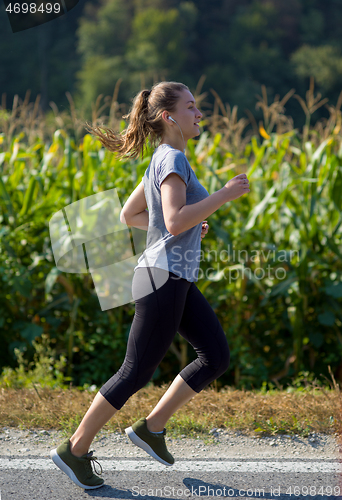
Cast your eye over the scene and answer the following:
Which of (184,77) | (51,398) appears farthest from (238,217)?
(184,77)

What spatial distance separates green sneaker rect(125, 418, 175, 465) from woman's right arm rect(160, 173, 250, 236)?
0.85m

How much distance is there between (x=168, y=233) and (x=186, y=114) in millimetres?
476

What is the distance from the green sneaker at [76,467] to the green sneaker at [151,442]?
22 cm

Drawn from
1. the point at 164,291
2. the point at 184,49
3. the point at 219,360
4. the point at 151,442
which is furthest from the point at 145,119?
the point at 184,49

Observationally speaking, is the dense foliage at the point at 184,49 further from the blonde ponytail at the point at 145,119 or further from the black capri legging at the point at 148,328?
the black capri legging at the point at 148,328

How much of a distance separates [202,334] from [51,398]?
1.27 metres

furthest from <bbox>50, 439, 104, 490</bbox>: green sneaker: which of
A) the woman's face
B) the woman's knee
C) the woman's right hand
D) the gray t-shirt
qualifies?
the woman's face

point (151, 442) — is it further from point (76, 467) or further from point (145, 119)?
point (145, 119)

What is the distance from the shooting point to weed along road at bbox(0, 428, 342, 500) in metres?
1.93

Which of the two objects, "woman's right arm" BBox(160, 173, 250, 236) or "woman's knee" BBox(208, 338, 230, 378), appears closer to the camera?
"woman's right arm" BBox(160, 173, 250, 236)

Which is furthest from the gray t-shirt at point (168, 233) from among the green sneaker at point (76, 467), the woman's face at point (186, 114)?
the green sneaker at point (76, 467)

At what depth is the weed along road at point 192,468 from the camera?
6.33ft

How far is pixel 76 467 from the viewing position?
6.28ft

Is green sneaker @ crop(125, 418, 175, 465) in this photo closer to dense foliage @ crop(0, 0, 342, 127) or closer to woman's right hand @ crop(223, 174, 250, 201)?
woman's right hand @ crop(223, 174, 250, 201)
